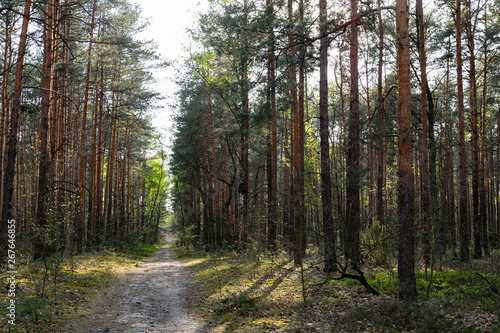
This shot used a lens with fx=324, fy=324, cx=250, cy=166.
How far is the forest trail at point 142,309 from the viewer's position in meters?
6.02

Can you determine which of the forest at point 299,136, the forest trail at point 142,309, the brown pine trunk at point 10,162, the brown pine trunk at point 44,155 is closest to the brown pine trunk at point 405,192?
the forest at point 299,136

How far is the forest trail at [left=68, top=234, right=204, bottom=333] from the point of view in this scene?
6020mm

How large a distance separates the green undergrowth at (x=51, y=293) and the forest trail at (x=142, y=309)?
341 mm

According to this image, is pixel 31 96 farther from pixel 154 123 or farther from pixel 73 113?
pixel 154 123

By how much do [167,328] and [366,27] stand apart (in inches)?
295

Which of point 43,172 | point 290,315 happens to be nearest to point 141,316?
point 290,315

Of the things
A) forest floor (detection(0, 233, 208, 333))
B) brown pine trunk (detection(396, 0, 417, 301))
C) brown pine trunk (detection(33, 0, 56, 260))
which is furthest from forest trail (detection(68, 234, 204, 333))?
brown pine trunk (detection(396, 0, 417, 301))

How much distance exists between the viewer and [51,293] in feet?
22.8

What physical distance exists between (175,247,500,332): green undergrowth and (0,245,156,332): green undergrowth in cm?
275

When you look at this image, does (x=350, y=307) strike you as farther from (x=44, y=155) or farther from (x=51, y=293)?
(x=44, y=155)

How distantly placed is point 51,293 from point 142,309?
194 centimetres

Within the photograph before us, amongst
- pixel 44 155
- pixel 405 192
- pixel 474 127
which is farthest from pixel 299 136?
pixel 44 155

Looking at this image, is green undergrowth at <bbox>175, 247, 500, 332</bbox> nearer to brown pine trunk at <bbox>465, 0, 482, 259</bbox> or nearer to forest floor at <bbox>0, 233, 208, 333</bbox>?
forest floor at <bbox>0, 233, 208, 333</bbox>

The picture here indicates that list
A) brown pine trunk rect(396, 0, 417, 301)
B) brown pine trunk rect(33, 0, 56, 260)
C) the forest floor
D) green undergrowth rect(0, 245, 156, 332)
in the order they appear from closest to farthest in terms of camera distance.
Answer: green undergrowth rect(0, 245, 156, 332) → the forest floor → brown pine trunk rect(396, 0, 417, 301) → brown pine trunk rect(33, 0, 56, 260)
